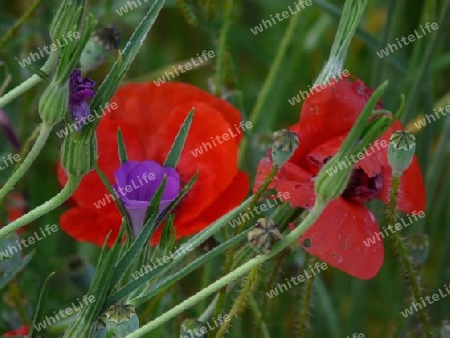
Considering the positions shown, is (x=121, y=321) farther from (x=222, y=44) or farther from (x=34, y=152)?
(x=222, y=44)

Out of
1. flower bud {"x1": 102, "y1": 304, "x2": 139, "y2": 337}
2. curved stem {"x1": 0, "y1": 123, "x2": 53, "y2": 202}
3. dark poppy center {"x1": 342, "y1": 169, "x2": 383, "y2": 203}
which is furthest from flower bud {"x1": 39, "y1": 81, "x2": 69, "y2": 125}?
dark poppy center {"x1": 342, "y1": 169, "x2": 383, "y2": 203}

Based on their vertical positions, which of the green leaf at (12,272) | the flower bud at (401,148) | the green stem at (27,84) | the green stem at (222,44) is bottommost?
the flower bud at (401,148)

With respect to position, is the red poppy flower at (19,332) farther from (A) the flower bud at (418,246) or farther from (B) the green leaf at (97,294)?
(A) the flower bud at (418,246)

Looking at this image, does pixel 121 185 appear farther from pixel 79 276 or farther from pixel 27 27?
pixel 27 27

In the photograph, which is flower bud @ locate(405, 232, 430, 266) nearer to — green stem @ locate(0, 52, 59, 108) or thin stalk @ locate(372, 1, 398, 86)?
thin stalk @ locate(372, 1, 398, 86)

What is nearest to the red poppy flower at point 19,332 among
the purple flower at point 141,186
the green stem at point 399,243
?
the purple flower at point 141,186

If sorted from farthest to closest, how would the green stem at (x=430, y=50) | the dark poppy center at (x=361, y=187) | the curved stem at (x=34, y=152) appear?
the green stem at (x=430, y=50) → the dark poppy center at (x=361, y=187) → the curved stem at (x=34, y=152)
